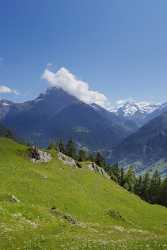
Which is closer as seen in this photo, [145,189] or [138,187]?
[145,189]

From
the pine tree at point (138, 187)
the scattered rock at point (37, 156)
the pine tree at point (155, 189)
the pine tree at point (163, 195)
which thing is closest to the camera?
the scattered rock at point (37, 156)

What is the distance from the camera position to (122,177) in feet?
498

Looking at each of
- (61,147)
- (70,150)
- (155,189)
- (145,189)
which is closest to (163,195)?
(155,189)

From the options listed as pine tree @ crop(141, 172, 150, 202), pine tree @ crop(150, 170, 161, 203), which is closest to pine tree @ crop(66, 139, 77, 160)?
pine tree @ crop(141, 172, 150, 202)

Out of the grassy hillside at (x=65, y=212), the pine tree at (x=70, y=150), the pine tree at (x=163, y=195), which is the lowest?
the grassy hillside at (x=65, y=212)

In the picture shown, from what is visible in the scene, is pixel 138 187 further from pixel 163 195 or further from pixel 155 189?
pixel 163 195

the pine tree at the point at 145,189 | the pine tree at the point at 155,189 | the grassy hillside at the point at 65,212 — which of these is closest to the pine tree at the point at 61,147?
the pine tree at the point at 145,189

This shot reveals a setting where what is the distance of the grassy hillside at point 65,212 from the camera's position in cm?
2816

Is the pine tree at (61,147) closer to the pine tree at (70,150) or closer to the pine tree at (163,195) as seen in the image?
the pine tree at (70,150)

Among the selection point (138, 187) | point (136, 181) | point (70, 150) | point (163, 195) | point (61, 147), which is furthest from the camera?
point (61, 147)

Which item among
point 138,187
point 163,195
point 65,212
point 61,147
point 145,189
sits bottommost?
point 65,212

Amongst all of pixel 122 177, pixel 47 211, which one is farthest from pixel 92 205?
pixel 122 177

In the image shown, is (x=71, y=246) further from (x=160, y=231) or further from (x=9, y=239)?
(x=160, y=231)

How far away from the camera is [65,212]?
49.4m
